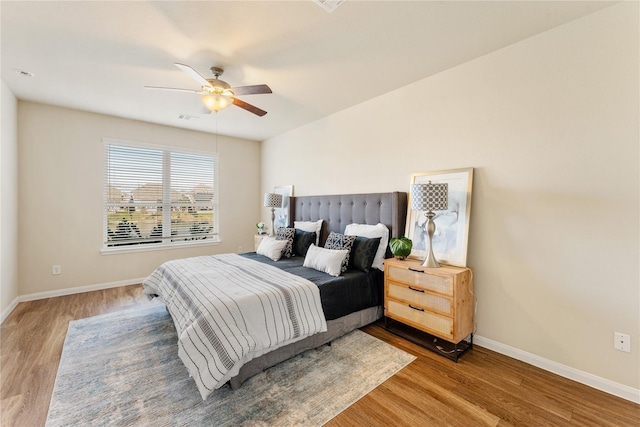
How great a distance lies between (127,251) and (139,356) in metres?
2.73

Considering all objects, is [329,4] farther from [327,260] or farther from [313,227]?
[313,227]

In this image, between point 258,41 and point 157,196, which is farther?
point 157,196

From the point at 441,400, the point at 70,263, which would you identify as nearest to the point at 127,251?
the point at 70,263

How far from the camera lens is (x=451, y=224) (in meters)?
2.68

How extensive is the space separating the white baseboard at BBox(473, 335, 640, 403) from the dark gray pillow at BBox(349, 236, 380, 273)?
3.98 feet

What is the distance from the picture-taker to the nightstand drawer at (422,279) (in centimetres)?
235

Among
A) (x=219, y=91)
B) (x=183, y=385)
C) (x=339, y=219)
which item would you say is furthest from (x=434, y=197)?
(x=183, y=385)

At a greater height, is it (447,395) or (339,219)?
(339,219)

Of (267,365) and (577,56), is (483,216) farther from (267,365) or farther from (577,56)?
(267,365)

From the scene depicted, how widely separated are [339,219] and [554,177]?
2316 millimetres

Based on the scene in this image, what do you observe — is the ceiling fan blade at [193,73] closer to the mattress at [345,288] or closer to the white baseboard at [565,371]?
the mattress at [345,288]

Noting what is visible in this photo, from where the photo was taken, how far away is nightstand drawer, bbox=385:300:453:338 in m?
2.36

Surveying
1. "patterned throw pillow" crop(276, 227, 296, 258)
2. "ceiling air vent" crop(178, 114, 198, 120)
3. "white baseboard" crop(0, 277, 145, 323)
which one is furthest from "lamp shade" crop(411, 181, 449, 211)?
"white baseboard" crop(0, 277, 145, 323)

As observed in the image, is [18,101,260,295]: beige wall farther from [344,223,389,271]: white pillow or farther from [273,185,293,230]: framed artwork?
[344,223,389,271]: white pillow
